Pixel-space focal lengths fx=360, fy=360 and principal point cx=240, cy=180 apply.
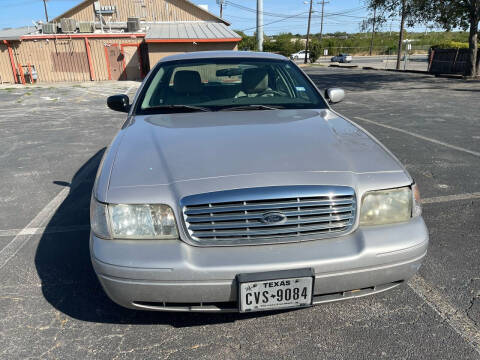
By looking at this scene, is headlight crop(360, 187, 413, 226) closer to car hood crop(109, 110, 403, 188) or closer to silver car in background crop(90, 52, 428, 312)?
silver car in background crop(90, 52, 428, 312)

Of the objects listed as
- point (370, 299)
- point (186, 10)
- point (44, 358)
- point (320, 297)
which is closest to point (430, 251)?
point (370, 299)

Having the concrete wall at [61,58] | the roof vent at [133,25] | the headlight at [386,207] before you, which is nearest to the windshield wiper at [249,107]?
the headlight at [386,207]

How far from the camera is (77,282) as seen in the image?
2502mm

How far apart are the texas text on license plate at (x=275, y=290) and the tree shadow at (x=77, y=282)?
467 mm

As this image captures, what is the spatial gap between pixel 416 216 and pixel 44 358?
2133 millimetres

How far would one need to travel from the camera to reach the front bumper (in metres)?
1.70

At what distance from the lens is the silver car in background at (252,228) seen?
171cm

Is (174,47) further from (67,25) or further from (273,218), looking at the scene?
(273,218)

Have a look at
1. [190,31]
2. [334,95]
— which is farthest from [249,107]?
[190,31]

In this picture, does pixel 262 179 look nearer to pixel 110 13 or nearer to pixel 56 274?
pixel 56 274

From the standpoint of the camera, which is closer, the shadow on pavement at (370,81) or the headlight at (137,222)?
the headlight at (137,222)

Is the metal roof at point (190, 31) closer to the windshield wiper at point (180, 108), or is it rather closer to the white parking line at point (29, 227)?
the white parking line at point (29, 227)

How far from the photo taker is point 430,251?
279cm

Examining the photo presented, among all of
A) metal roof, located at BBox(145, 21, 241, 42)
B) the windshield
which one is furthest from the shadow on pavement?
the windshield
